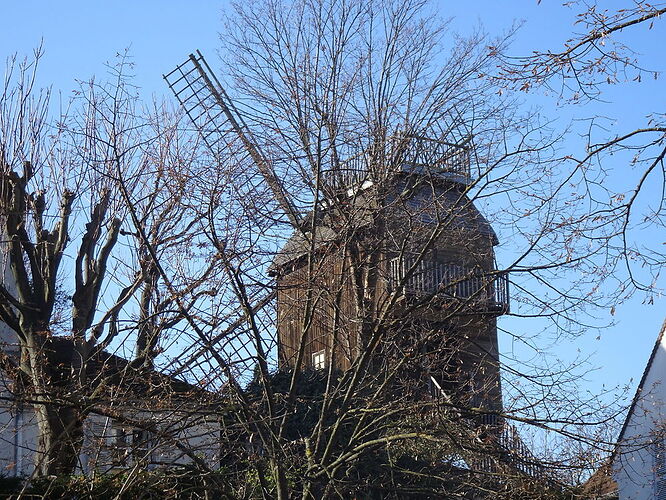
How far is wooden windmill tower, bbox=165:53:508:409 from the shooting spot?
8.93 metres

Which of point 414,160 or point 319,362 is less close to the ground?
point 414,160

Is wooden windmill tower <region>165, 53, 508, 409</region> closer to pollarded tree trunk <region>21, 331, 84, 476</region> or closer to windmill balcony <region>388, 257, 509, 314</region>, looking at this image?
windmill balcony <region>388, 257, 509, 314</region>

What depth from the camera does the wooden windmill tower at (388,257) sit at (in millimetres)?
8930

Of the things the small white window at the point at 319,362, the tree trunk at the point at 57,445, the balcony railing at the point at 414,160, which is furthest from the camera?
the small white window at the point at 319,362

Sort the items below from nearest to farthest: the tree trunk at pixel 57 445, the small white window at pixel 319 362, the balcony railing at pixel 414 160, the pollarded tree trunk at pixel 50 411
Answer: the pollarded tree trunk at pixel 50 411 < the tree trunk at pixel 57 445 < the balcony railing at pixel 414 160 < the small white window at pixel 319 362

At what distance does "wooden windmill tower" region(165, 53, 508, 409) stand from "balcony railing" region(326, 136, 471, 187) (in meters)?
0.01

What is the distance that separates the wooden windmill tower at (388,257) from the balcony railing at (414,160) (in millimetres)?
14

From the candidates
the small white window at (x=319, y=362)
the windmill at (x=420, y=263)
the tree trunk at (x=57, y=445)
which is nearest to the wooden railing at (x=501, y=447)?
the windmill at (x=420, y=263)

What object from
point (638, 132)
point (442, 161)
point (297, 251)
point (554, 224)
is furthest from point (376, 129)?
point (638, 132)

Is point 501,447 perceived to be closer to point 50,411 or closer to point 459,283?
point 459,283

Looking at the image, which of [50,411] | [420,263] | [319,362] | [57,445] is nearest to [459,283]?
[420,263]

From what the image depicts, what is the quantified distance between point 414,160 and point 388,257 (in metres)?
→ 1.27

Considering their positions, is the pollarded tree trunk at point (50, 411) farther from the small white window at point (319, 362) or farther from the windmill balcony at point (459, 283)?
the small white window at point (319, 362)

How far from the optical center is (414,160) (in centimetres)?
1034
